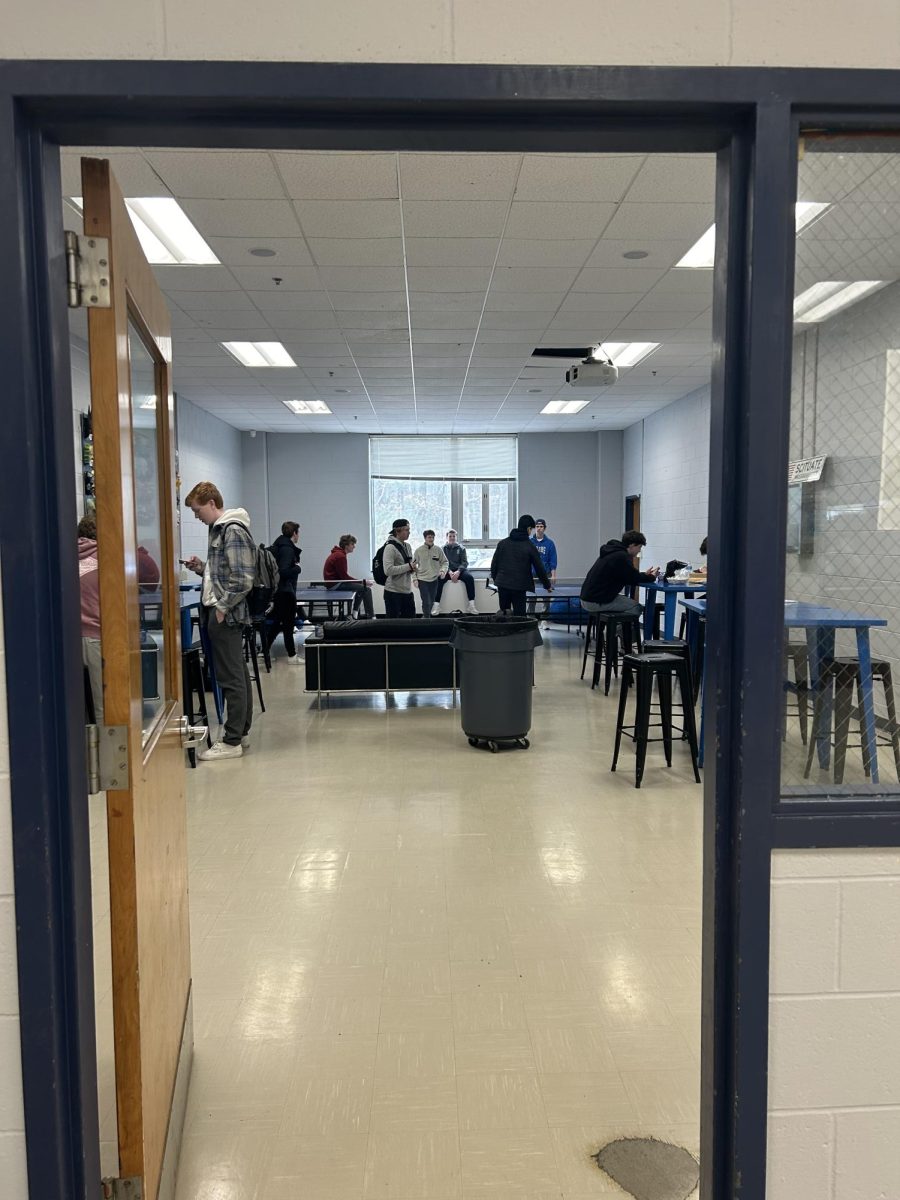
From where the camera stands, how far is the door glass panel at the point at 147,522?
5.24 ft

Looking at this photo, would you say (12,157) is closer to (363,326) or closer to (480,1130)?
(480,1130)

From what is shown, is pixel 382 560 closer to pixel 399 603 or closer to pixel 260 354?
pixel 399 603

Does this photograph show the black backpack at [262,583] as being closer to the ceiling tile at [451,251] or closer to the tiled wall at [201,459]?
the ceiling tile at [451,251]

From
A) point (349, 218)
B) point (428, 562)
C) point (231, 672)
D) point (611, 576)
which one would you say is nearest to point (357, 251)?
point (349, 218)

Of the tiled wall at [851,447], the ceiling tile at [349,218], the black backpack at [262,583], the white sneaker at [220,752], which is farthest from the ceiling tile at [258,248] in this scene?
the tiled wall at [851,447]

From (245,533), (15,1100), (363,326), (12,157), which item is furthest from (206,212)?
(15,1100)

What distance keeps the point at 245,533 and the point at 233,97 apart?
3692 millimetres

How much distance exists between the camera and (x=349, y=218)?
4.52 metres

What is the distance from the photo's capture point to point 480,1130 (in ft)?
6.21

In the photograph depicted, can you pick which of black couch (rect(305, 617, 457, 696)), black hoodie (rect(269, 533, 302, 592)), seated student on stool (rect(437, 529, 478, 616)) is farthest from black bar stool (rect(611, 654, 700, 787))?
seated student on stool (rect(437, 529, 478, 616))

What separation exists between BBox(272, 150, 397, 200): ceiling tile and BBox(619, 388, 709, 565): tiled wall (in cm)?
632

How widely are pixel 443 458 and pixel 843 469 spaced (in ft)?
43.0

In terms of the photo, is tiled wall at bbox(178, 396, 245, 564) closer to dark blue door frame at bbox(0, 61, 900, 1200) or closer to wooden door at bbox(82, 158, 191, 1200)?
wooden door at bbox(82, 158, 191, 1200)

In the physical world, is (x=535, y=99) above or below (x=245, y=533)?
above
